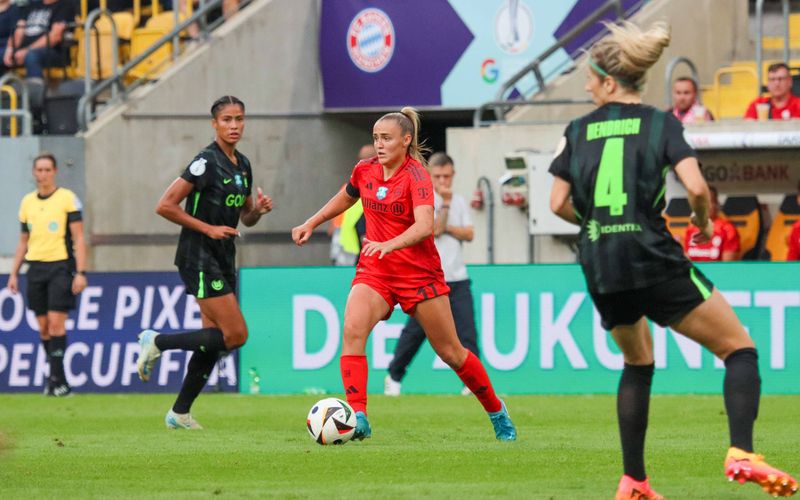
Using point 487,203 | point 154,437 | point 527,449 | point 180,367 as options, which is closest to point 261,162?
point 487,203

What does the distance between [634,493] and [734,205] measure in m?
11.8

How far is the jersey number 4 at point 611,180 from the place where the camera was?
6.98m

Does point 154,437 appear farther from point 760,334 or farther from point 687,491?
point 760,334

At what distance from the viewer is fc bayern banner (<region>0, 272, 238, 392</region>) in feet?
55.4

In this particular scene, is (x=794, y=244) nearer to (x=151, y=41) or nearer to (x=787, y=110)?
(x=787, y=110)

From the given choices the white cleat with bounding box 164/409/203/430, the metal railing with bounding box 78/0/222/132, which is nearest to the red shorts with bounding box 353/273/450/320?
the white cleat with bounding box 164/409/203/430

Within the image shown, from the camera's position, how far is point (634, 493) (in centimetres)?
698

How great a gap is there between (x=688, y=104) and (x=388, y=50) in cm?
542

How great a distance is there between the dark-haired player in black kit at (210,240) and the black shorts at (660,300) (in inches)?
185

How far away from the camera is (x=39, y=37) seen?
23.3 metres

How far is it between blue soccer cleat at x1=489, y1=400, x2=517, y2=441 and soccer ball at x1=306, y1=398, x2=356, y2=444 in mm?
1094

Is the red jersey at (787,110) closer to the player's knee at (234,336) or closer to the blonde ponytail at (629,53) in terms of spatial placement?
the player's knee at (234,336)

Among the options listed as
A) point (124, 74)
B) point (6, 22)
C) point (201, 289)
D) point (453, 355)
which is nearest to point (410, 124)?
point (453, 355)

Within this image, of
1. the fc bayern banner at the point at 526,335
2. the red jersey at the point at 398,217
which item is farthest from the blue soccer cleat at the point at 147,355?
the fc bayern banner at the point at 526,335
